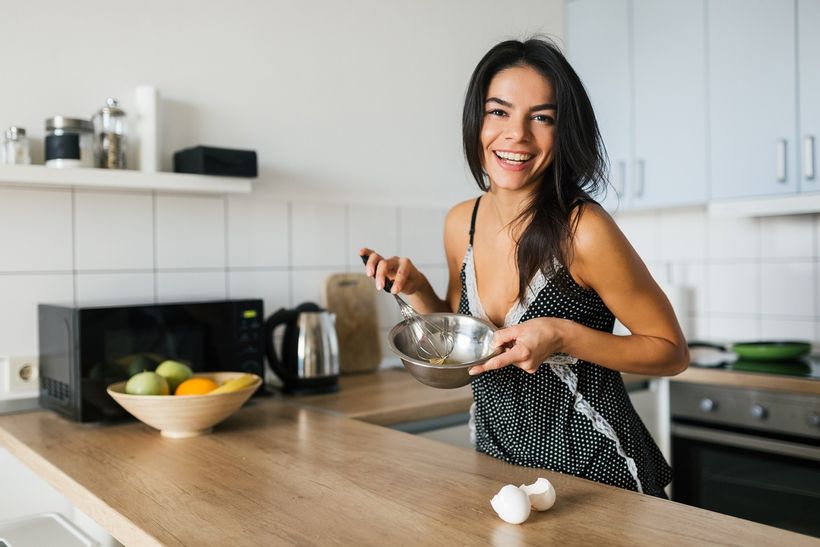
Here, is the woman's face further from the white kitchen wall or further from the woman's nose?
the white kitchen wall

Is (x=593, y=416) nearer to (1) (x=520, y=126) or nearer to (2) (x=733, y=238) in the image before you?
(1) (x=520, y=126)

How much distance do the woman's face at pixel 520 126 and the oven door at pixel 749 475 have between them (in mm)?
1298

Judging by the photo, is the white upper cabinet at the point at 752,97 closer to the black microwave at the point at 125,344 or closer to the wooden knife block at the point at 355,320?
the wooden knife block at the point at 355,320

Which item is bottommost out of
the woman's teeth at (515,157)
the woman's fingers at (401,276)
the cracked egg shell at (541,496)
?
the cracked egg shell at (541,496)

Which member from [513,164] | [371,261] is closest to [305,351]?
[371,261]

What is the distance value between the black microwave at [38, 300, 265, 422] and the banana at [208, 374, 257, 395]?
0.20m

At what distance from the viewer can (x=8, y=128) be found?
1684 mm

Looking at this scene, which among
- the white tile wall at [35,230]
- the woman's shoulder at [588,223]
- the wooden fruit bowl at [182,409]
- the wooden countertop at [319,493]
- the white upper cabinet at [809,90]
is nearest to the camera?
the wooden countertop at [319,493]

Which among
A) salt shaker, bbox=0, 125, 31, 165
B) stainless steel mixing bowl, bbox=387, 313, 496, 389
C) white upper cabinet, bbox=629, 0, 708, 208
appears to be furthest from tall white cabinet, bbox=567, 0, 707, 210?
salt shaker, bbox=0, 125, 31, 165

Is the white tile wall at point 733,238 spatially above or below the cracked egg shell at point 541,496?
above

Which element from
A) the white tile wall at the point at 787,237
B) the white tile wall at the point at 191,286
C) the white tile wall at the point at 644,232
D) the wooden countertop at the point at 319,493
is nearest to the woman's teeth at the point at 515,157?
the wooden countertop at the point at 319,493

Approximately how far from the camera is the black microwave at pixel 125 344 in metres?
1.60

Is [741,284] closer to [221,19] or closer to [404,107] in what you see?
[404,107]

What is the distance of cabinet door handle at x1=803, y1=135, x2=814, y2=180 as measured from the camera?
7.23 feet
